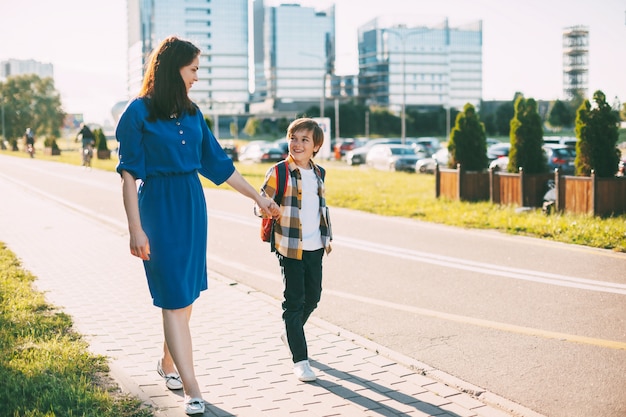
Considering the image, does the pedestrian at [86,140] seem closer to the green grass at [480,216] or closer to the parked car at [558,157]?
Answer: the green grass at [480,216]

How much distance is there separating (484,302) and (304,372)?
3.00 m

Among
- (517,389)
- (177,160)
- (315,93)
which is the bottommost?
(517,389)

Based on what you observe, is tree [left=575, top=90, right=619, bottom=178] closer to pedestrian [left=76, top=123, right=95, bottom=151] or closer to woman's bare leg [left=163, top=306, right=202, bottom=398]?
woman's bare leg [left=163, top=306, right=202, bottom=398]

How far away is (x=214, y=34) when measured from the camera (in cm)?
17975

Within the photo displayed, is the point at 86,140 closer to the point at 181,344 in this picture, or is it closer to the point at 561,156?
the point at 561,156

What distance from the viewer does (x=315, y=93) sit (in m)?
188

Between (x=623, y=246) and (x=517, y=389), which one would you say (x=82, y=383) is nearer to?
(x=517, y=389)

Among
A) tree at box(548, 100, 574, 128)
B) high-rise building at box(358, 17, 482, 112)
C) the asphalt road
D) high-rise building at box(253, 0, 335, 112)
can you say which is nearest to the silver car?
the asphalt road

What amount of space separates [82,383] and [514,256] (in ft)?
22.2

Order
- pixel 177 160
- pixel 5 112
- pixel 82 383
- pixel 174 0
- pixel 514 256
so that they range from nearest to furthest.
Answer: pixel 177 160
pixel 82 383
pixel 514 256
pixel 5 112
pixel 174 0

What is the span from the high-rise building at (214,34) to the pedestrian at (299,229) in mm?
172182

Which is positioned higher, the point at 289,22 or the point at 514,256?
the point at 289,22

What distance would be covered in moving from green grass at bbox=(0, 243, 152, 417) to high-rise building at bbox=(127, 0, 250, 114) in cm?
17087

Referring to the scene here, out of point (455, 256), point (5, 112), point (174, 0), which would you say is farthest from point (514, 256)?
point (174, 0)
